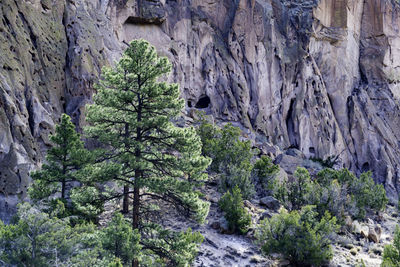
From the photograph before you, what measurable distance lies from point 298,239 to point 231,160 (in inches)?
424

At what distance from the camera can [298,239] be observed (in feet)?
50.9

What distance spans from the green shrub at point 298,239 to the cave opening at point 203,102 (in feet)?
91.7

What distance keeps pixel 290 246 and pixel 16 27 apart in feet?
66.0

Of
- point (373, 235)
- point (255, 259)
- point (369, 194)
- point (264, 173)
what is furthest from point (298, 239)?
point (369, 194)

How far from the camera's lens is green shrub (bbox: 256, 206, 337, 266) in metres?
15.4

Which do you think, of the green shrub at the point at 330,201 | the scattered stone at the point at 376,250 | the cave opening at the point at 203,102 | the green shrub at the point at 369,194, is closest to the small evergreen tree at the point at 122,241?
the green shrub at the point at 330,201

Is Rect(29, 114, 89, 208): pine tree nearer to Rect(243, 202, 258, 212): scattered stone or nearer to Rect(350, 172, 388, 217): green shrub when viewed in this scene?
Rect(243, 202, 258, 212): scattered stone

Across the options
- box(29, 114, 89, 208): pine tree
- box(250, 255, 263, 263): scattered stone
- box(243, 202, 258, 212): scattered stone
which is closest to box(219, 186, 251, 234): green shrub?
box(250, 255, 263, 263): scattered stone

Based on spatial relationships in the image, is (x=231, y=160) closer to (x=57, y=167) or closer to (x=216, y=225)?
(x=216, y=225)

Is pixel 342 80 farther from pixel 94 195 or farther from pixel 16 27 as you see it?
pixel 94 195

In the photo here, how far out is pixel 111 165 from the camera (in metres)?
12.3

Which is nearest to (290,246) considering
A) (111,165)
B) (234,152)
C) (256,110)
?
(111,165)

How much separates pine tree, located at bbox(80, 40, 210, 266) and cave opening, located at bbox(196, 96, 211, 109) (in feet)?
100

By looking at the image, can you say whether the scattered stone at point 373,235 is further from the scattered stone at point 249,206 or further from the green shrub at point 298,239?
the green shrub at point 298,239
